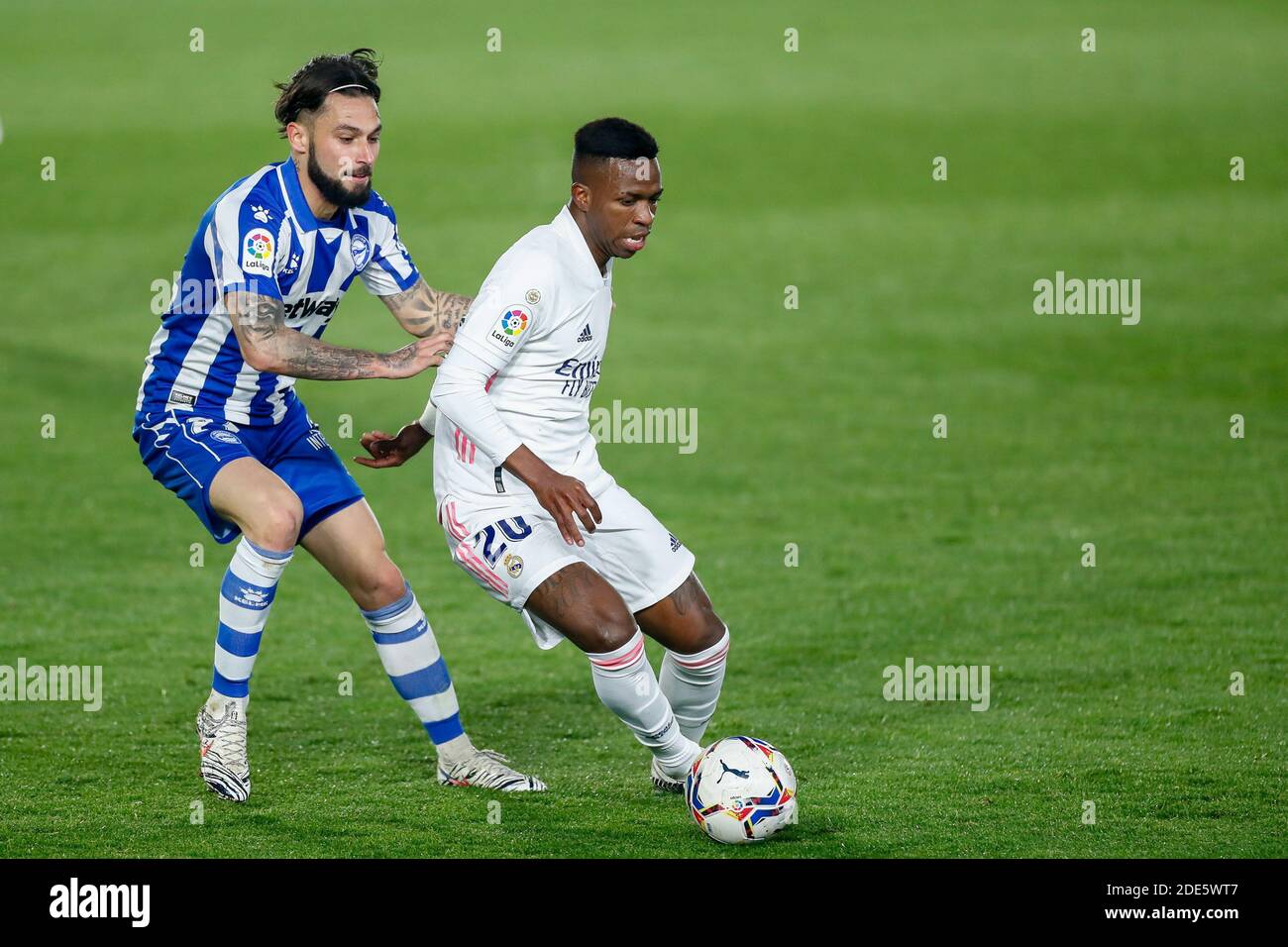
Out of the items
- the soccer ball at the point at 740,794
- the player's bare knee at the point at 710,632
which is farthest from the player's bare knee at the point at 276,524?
the soccer ball at the point at 740,794

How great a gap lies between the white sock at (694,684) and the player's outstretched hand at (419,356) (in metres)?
1.55

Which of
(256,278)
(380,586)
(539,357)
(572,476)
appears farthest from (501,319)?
(380,586)

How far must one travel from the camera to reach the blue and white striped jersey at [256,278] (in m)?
6.75

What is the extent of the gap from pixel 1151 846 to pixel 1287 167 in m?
21.5

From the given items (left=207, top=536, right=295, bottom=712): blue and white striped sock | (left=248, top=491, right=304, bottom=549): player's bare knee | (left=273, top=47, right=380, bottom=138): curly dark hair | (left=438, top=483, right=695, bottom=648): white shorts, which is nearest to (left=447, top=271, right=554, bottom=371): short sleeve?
(left=438, top=483, right=695, bottom=648): white shorts

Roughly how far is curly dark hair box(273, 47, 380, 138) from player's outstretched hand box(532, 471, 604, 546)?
1872 mm

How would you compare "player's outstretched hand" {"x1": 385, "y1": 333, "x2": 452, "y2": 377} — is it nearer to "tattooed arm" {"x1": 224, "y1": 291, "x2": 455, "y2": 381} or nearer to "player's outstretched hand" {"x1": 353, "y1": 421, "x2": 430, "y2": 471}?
"tattooed arm" {"x1": 224, "y1": 291, "x2": 455, "y2": 381}

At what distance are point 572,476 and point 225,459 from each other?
1483mm

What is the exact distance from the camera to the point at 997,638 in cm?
942

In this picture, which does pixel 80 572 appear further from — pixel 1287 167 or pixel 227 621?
pixel 1287 167

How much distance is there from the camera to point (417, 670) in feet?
23.5

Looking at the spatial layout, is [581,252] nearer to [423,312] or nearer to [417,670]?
[423,312]

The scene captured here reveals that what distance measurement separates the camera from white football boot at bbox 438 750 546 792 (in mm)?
6992

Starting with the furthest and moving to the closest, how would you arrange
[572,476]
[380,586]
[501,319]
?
[380,586], [572,476], [501,319]
